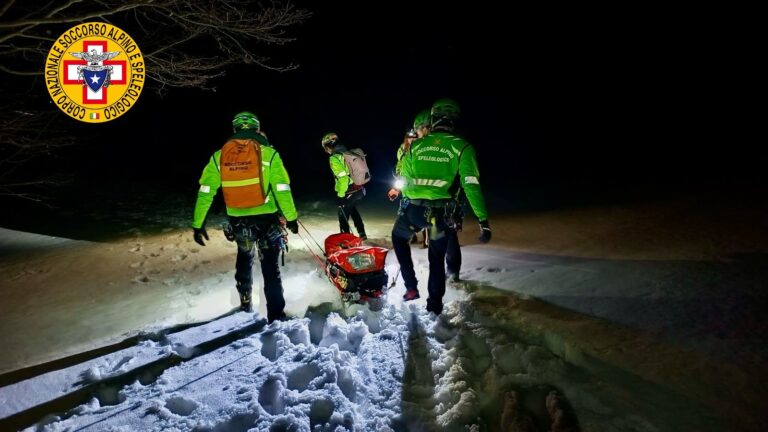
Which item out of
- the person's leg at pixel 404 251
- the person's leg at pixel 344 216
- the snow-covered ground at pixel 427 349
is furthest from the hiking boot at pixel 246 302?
the person's leg at pixel 344 216

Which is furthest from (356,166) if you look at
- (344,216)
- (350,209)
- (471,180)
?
(471,180)

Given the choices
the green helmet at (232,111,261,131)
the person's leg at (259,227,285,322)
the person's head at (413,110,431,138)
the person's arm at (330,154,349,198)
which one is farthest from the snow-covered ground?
the green helmet at (232,111,261,131)

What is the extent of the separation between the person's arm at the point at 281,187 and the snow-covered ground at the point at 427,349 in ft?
3.84

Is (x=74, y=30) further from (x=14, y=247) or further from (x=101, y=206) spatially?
(x=101, y=206)

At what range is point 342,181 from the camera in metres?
7.12

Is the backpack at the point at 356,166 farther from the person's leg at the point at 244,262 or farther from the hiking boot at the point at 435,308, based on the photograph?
the hiking boot at the point at 435,308

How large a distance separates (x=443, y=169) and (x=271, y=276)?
2.17m

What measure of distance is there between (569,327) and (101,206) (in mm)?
13672

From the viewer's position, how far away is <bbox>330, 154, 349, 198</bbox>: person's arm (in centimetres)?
704

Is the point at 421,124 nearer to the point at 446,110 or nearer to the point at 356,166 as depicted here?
the point at 446,110

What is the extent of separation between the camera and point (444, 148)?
430cm

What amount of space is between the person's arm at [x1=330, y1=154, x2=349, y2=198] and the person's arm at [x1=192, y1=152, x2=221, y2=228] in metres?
2.62

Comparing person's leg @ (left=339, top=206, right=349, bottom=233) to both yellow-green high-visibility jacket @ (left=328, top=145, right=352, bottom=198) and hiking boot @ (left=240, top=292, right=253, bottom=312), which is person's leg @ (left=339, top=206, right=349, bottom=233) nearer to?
yellow-green high-visibility jacket @ (left=328, top=145, right=352, bottom=198)

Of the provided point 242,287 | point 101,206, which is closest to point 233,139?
point 242,287
